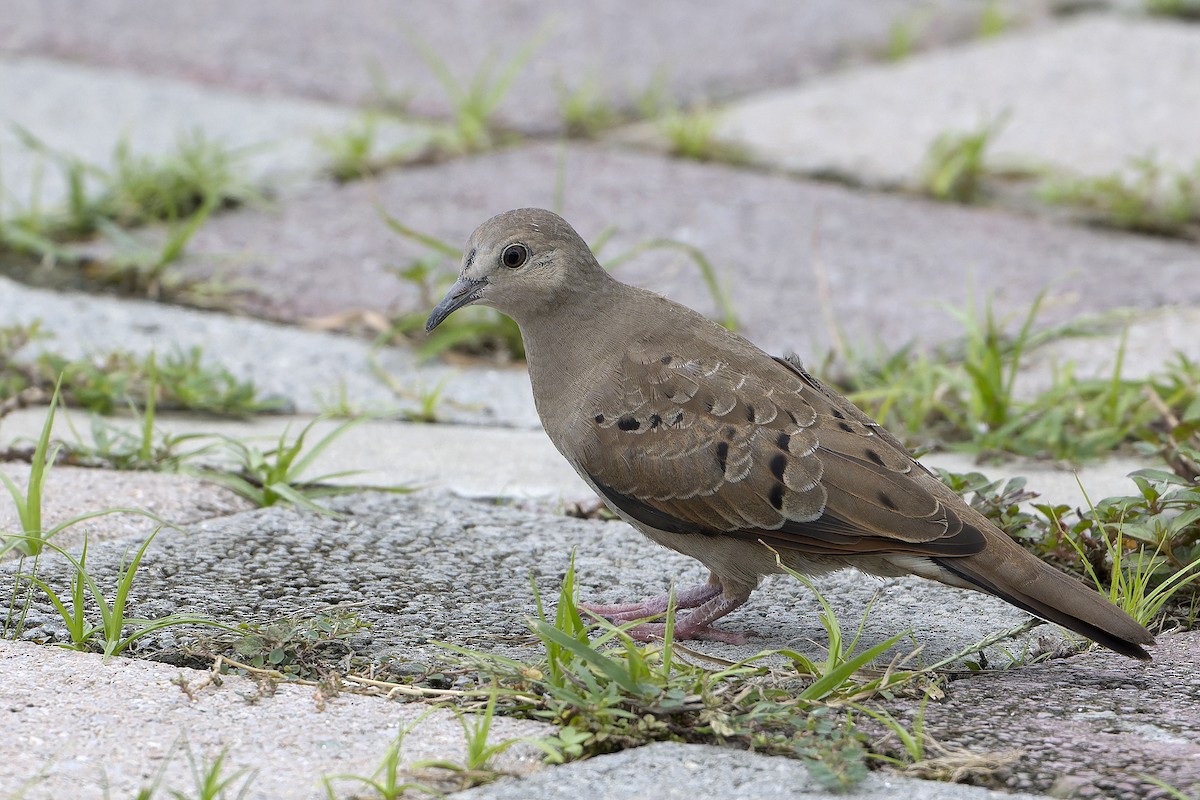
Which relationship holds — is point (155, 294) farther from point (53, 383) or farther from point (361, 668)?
point (361, 668)

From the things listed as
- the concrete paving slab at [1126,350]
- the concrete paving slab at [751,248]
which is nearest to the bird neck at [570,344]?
the concrete paving slab at [751,248]

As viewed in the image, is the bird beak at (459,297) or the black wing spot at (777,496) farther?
the bird beak at (459,297)

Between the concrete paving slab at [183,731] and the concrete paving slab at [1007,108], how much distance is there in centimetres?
432

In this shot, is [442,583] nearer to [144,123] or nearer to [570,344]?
[570,344]

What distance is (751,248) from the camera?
5.73 meters

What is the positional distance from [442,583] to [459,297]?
90 centimetres

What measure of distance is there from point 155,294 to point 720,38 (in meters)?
3.70

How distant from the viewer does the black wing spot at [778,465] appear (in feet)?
10.6

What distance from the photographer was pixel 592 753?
254cm

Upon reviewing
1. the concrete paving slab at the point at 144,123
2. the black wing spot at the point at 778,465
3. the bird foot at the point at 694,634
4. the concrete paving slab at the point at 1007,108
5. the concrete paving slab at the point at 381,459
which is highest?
the concrete paving slab at the point at 1007,108

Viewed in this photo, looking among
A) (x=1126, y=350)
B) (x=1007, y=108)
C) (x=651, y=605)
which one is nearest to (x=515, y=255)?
(x=651, y=605)

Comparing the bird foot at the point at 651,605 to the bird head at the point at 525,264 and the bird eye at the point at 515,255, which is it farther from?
the bird eye at the point at 515,255

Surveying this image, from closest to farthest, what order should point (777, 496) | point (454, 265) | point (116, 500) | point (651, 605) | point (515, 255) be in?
point (777, 496)
point (651, 605)
point (116, 500)
point (515, 255)
point (454, 265)

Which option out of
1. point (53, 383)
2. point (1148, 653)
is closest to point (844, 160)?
point (53, 383)
